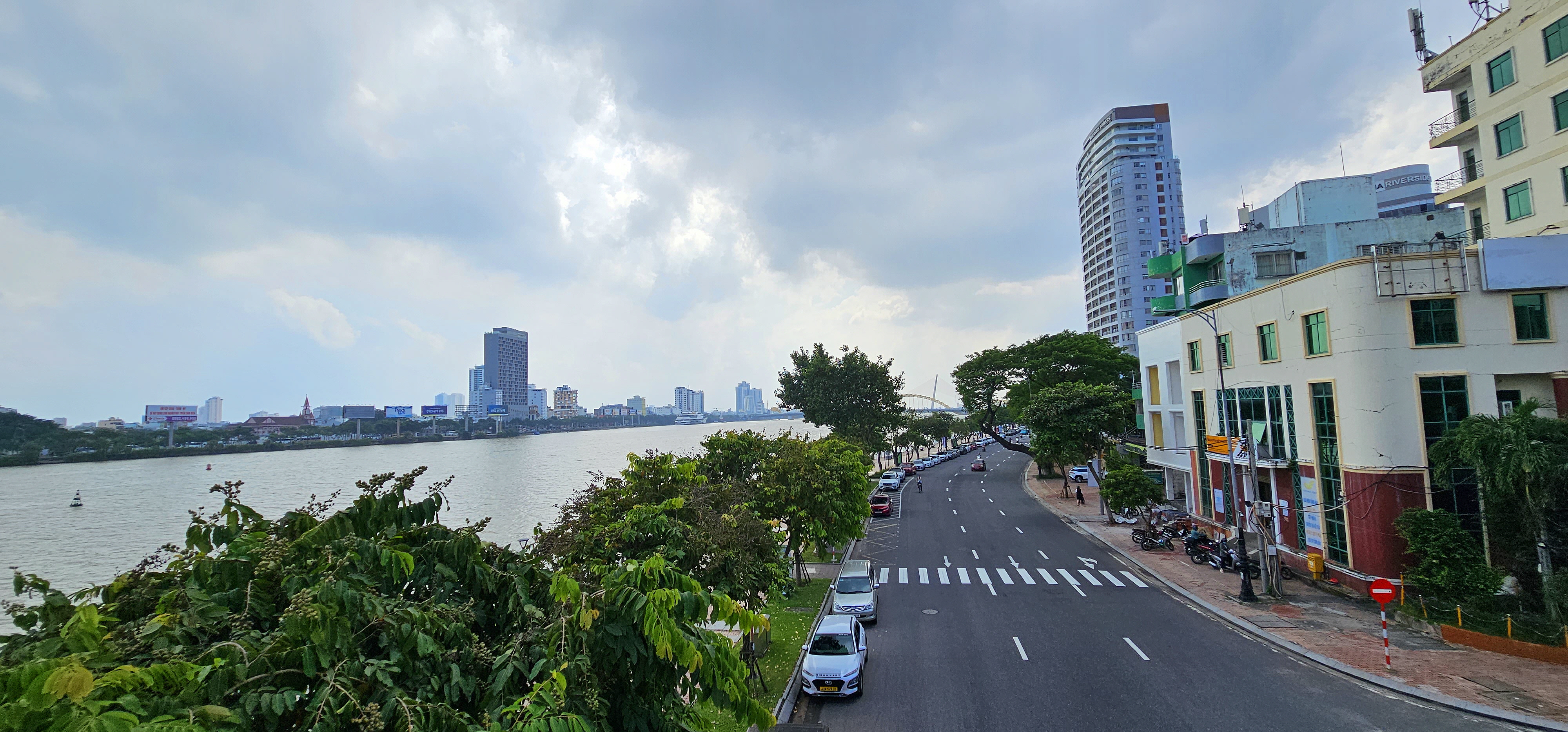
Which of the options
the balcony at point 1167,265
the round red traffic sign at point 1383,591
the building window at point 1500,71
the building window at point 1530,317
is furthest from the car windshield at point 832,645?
the balcony at point 1167,265

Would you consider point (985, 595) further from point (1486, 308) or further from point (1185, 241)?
point (1185, 241)

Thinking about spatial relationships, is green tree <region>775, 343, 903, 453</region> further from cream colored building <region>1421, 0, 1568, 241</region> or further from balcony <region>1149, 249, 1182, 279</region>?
cream colored building <region>1421, 0, 1568, 241</region>

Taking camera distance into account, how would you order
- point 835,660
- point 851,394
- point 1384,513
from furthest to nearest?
point 851,394 < point 1384,513 < point 835,660

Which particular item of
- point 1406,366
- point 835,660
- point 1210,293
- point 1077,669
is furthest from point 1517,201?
point 835,660

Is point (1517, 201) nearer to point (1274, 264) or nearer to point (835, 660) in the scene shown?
point (1274, 264)

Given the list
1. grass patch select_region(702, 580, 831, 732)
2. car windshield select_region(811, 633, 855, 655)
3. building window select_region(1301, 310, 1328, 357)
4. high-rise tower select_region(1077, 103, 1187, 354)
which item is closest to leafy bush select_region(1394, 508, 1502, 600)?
building window select_region(1301, 310, 1328, 357)

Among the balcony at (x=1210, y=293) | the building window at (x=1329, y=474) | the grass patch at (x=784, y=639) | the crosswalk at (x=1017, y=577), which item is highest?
the balcony at (x=1210, y=293)

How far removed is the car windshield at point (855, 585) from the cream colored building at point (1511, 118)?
90.9ft

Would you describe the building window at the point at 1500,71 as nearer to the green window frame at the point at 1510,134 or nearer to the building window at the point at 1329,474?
the green window frame at the point at 1510,134

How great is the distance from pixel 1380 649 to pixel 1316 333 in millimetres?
11255

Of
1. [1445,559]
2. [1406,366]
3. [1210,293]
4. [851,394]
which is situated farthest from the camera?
[851,394]

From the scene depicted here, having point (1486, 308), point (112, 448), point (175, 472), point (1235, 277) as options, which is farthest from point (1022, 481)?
point (112, 448)

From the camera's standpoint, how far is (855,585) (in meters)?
22.2

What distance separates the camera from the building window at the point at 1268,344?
2561cm
